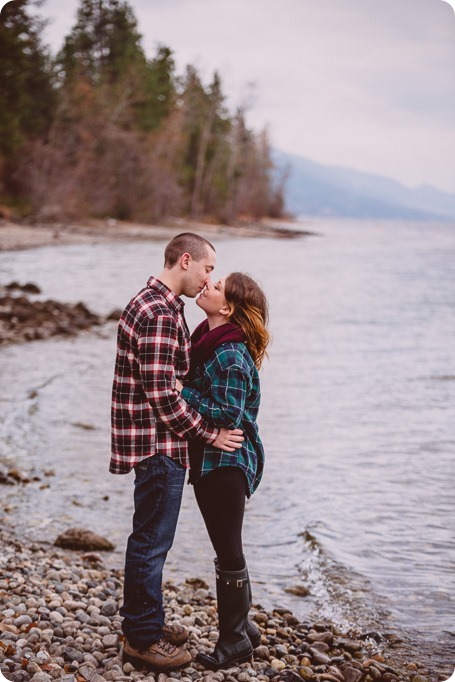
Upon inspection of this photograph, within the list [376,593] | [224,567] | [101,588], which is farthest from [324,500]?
[224,567]

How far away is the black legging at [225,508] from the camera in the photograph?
378 cm

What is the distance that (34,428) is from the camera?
31.8ft

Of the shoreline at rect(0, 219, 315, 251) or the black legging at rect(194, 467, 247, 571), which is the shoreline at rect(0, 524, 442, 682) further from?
the shoreline at rect(0, 219, 315, 251)

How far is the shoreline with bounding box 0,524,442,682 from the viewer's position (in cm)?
386

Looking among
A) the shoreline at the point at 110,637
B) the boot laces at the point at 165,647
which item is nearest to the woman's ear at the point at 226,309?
the boot laces at the point at 165,647

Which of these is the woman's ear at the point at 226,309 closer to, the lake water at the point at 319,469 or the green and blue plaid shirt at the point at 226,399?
the green and blue plaid shirt at the point at 226,399

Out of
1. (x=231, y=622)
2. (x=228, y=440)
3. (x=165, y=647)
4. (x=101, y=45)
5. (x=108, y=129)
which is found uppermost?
(x=101, y=45)

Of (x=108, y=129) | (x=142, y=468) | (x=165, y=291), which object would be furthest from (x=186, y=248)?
(x=108, y=129)

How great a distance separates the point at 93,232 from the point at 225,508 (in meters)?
41.8

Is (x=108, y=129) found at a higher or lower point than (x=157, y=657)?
higher

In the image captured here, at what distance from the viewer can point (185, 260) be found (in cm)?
376

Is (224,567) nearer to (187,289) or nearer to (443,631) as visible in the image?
(187,289)

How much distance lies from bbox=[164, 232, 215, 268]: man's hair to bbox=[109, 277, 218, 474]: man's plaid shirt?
0.14 metres

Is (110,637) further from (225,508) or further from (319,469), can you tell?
(319,469)
